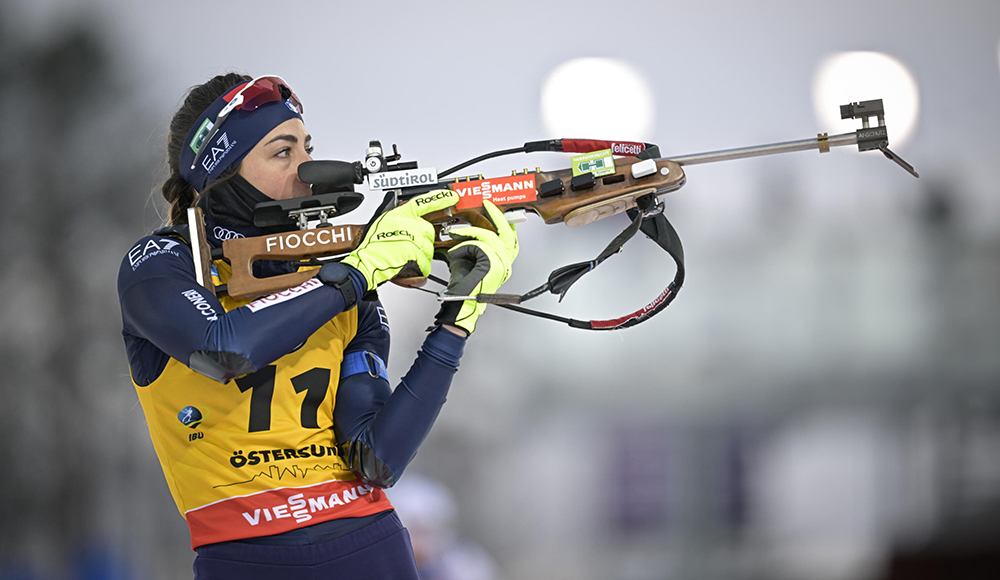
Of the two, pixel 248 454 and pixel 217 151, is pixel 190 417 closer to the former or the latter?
pixel 248 454

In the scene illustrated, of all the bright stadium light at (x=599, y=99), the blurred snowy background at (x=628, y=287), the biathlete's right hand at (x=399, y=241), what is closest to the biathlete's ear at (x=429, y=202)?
the biathlete's right hand at (x=399, y=241)

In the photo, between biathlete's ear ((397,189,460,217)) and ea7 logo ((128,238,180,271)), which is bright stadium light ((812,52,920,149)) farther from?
ea7 logo ((128,238,180,271))

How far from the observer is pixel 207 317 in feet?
3.20

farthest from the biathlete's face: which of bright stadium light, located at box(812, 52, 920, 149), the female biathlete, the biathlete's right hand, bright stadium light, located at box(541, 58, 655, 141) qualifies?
bright stadium light, located at box(812, 52, 920, 149)

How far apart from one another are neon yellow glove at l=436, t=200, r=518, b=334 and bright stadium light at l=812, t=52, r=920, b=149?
6.87 feet

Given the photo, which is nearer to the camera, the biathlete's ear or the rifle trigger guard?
the biathlete's ear

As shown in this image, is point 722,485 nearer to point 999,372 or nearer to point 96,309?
point 999,372

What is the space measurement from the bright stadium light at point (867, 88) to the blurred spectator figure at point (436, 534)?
200cm

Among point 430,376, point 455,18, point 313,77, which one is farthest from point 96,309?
point 430,376

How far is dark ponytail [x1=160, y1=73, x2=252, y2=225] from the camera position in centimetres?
131

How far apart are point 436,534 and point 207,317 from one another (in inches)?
76.4

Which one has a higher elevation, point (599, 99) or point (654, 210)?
point (599, 99)

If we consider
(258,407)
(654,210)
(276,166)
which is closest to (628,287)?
(654,210)

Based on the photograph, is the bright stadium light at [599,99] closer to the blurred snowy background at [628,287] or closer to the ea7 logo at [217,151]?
the blurred snowy background at [628,287]
